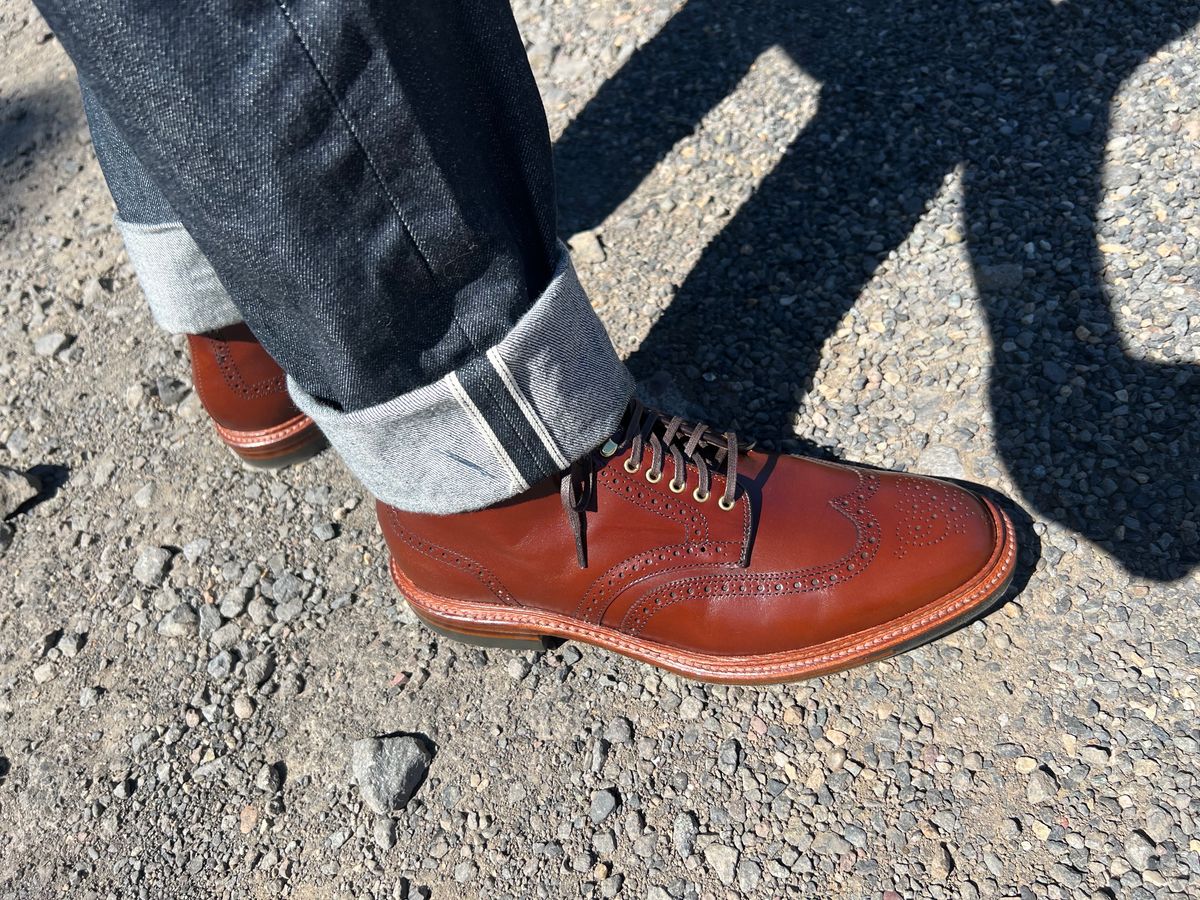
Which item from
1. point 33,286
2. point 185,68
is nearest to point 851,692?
point 185,68

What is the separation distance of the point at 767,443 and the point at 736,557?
390 millimetres

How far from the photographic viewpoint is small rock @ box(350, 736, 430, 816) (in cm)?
139

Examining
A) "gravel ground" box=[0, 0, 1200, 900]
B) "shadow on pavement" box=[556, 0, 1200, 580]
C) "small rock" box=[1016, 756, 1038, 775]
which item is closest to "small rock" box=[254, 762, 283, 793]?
"gravel ground" box=[0, 0, 1200, 900]

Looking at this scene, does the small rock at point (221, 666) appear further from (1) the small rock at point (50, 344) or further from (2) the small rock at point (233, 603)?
(1) the small rock at point (50, 344)

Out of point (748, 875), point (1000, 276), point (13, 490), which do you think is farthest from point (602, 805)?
point (13, 490)

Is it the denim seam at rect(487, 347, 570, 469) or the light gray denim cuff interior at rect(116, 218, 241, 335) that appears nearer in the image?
the denim seam at rect(487, 347, 570, 469)

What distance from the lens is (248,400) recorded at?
5.65 feet

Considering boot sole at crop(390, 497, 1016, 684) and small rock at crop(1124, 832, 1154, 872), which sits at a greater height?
boot sole at crop(390, 497, 1016, 684)

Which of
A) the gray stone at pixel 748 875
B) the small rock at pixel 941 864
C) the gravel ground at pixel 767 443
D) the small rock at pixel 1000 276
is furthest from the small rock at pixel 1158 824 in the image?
the small rock at pixel 1000 276

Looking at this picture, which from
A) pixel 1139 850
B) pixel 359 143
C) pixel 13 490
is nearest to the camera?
pixel 359 143

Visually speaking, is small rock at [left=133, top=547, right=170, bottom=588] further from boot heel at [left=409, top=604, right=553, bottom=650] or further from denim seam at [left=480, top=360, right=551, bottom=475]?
denim seam at [left=480, top=360, right=551, bottom=475]

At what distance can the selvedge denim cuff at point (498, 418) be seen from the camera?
3.33 feet

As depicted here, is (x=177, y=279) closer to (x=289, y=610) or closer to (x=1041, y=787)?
(x=289, y=610)

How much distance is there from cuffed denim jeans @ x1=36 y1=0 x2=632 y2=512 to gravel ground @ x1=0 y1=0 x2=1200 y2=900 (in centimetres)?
56
